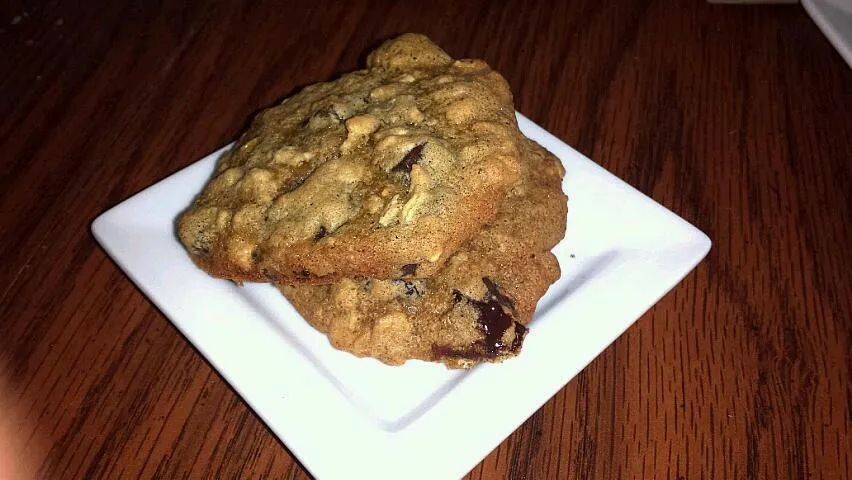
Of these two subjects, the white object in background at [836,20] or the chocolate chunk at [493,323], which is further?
the white object in background at [836,20]

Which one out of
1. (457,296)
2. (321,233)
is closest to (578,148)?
(457,296)

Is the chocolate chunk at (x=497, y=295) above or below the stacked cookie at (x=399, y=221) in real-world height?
below

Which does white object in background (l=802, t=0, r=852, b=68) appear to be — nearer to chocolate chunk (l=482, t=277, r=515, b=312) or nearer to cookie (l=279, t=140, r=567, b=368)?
cookie (l=279, t=140, r=567, b=368)

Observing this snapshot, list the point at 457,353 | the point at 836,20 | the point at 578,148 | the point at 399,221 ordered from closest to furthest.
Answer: the point at 399,221 → the point at 457,353 → the point at 836,20 → the point at 578,148

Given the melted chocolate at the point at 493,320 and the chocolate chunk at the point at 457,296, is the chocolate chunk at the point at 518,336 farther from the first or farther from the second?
the chocolate chunk at the point at 457,296

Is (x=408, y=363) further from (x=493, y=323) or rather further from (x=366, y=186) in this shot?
(x=366, y=186)

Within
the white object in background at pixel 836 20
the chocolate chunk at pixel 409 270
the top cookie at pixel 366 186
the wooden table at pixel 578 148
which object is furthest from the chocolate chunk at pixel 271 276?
the white object in background at pixel 836 20

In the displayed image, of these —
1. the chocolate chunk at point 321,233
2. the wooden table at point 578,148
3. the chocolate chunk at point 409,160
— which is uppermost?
the chocolate chunk at point 409,160
